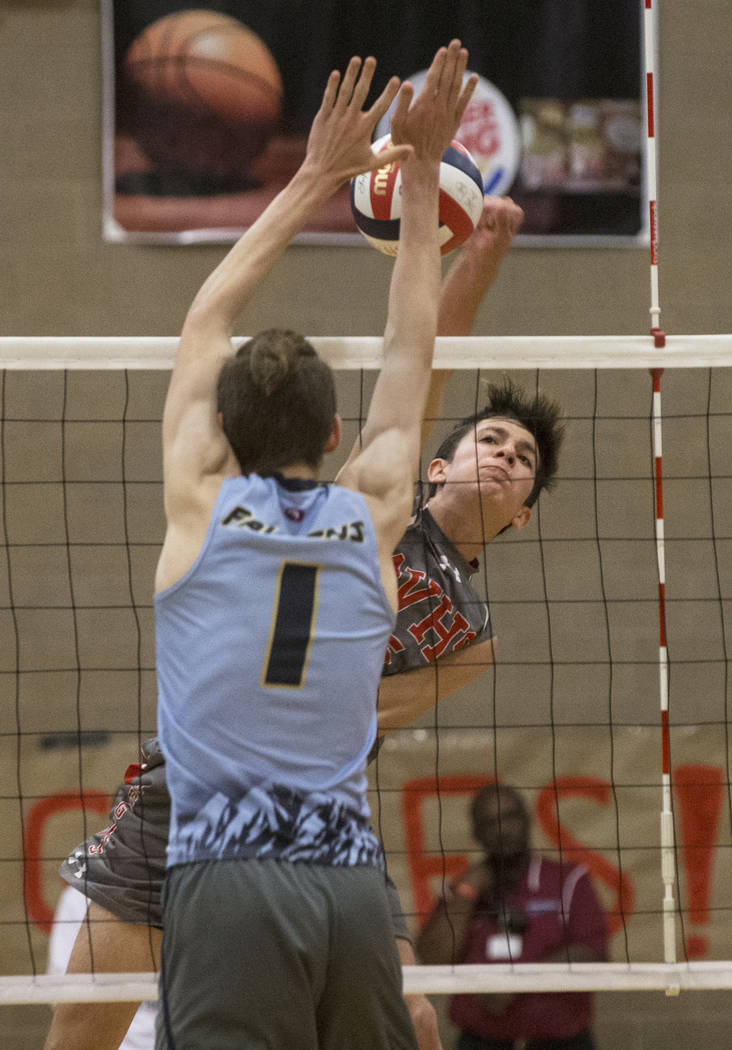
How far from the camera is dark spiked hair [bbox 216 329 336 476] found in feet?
7.70

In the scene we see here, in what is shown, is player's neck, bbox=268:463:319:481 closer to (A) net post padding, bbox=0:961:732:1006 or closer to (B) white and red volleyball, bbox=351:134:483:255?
(B) white and red volleyball, bbox=351:134:483:255

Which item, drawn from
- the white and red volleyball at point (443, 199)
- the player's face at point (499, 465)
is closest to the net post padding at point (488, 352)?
the white and red volleyball at point (443, 199)

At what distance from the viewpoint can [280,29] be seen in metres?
6.98

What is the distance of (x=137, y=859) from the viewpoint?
3.48 meters

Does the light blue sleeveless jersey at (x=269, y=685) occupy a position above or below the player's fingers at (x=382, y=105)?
below

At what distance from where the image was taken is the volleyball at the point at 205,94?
6977 mm

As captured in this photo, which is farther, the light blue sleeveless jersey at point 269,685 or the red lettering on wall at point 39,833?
the red lettering on wall at point 39,833

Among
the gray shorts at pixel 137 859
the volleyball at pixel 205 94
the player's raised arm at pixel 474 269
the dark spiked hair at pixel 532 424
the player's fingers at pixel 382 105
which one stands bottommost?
the gray shorts at pixel 137 859

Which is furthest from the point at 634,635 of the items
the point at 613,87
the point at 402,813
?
the point at 613,87

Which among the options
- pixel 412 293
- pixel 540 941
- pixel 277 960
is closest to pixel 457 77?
pixel 412 293

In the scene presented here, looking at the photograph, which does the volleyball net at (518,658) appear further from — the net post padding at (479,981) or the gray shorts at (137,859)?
the gray shorts at (137,859)

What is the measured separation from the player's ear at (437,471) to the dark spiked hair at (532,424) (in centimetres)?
2

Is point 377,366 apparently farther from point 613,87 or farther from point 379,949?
point 613,87

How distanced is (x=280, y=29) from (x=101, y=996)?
214 inches
